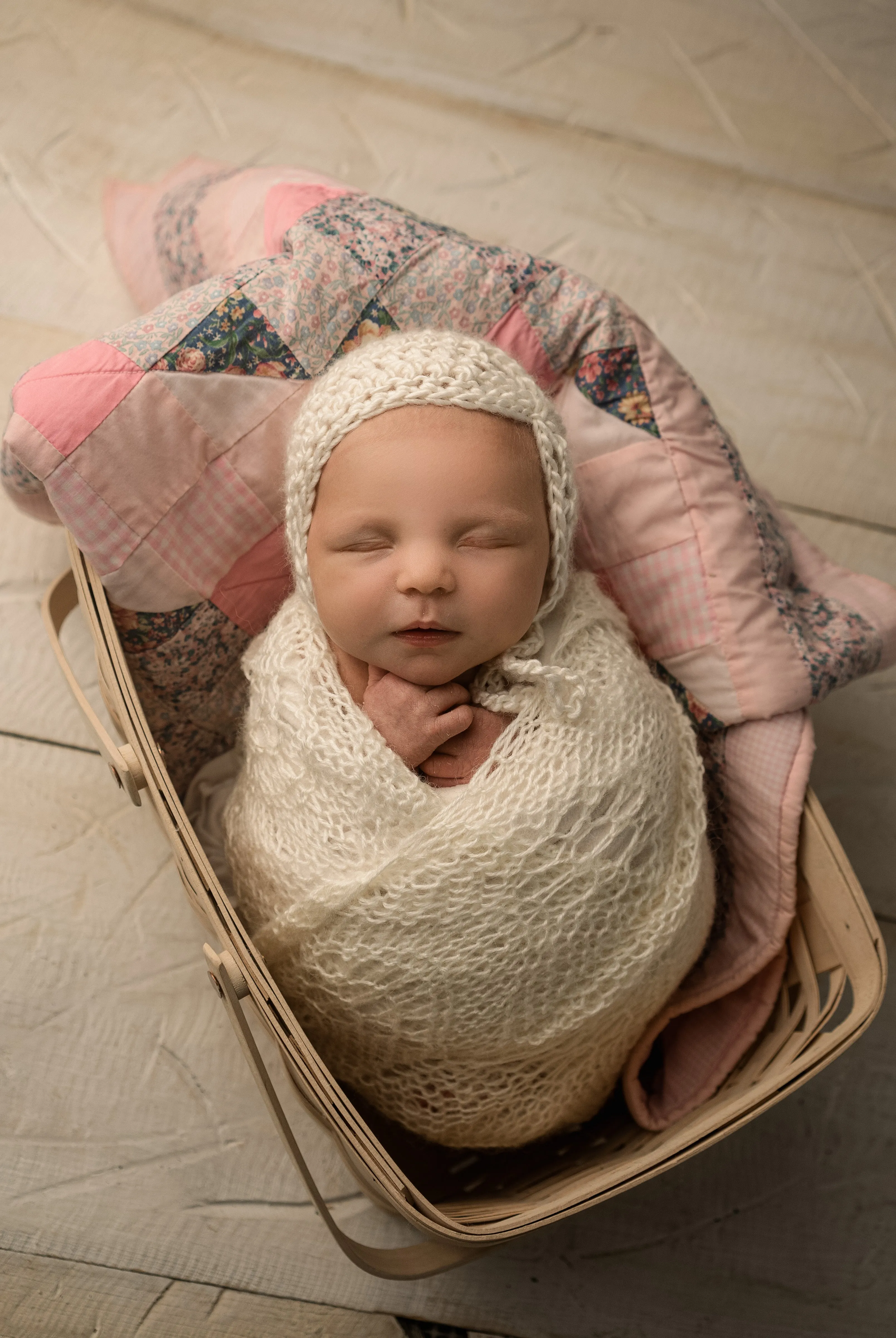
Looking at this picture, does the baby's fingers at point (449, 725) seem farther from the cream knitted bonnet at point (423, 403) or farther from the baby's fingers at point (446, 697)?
the cream knitted bonnet at point (423, 403)

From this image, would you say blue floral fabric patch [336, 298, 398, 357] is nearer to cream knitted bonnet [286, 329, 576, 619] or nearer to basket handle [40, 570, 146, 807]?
cream knitted bonnet [286, 329, 576, 619]

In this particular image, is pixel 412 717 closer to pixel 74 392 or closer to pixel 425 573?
pixel 425 573

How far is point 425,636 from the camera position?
2.71 ft

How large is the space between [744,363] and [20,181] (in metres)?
0.99

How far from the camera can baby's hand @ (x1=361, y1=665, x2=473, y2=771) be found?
0.85m

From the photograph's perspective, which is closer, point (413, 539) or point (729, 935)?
point (413, 539)

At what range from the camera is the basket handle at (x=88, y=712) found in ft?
2.70

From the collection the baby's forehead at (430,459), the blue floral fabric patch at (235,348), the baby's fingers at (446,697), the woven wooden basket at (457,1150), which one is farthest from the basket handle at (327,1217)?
the blue floral fabric patch at (235,348)

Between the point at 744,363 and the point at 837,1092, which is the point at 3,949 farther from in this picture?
the point at 744,363

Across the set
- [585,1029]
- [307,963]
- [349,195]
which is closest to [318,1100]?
[307,963]

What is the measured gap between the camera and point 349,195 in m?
1.04

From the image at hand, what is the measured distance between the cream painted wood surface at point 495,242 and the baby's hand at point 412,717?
1.33ft

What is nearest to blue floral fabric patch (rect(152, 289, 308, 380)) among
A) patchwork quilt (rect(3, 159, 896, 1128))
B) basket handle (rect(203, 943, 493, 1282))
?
patchwork quilt (rect(3, 159, 896, 1128))

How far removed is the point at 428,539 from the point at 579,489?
24 cm
